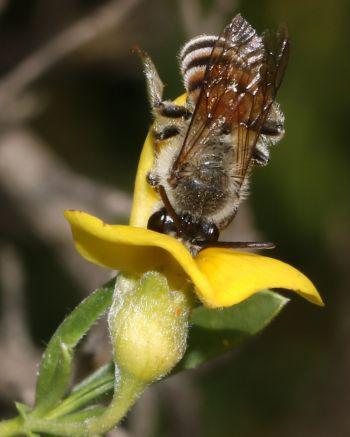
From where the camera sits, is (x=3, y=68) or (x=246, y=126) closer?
(x=246, y=126)

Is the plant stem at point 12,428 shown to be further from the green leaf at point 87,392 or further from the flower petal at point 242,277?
the flower petal at point 242,277

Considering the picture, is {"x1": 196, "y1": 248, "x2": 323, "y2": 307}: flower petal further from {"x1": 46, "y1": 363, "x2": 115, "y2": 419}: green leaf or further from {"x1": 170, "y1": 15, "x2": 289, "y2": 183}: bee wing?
{"x1": 46, "y1": 363, "x2": 115, "y2": 419}: green leaf

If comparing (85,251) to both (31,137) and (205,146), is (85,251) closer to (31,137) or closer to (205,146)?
(205,146)

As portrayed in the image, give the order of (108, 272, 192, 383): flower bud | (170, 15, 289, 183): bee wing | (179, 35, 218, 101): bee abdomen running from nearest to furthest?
(108, 272, 192, 383): flower bud → (170, 15, 289, 183): bee wing → (179, 35, 218, 101): bee abdomen

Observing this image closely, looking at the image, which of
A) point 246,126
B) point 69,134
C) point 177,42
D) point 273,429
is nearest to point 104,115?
point 69,134

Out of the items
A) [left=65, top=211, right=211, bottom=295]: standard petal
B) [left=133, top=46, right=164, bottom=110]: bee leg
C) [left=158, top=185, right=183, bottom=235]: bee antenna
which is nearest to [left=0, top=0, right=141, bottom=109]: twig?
[left=133, top=46, right=164, bottom=110]: bee leg

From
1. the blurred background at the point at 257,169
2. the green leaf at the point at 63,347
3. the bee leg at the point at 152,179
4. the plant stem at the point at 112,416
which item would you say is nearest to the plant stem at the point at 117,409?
the plant stem at the point at 112,416
